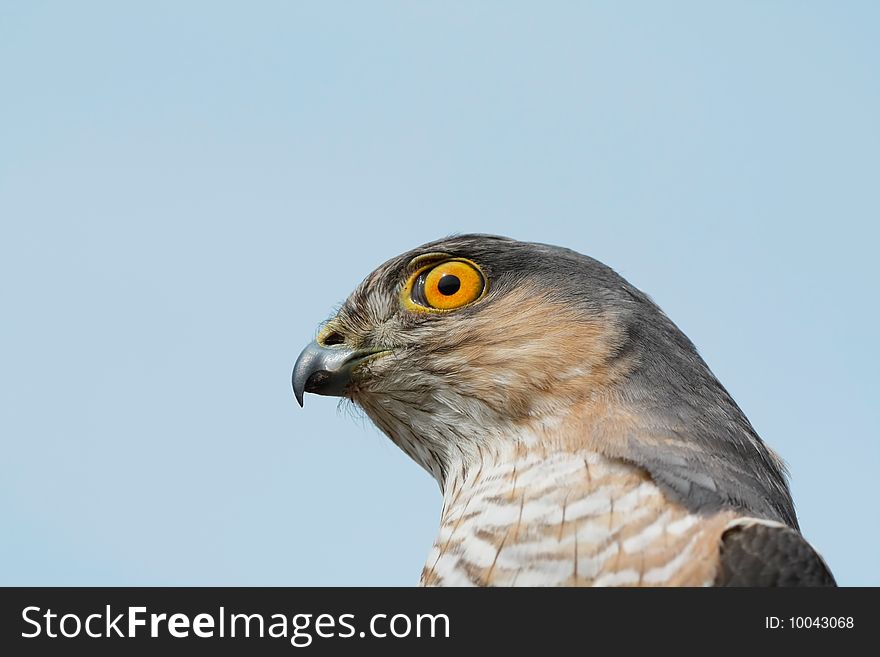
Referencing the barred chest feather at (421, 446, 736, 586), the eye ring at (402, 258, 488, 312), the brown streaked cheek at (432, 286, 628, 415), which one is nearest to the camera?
the barred chest feather at (421, 446, 736, 586)

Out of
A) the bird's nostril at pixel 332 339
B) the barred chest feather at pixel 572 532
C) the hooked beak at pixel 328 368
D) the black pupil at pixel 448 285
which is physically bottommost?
the barred chest feather at pixel 572 532

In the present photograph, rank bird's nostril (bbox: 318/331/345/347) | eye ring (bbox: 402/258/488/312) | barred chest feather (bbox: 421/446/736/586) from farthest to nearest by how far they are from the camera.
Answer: bird's nostril (bbox: 318/331/345/347)
eye ring (bbox: 402/258/488/312)
barred chest feather (bbox: 421/446/736/586)

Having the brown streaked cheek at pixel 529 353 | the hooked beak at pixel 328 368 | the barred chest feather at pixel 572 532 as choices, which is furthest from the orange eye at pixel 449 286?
the barred chest feather at pixel 572 532

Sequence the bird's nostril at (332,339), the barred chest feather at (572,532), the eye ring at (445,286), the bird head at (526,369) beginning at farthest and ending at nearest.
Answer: the bird's nostril at (332,339) < the eye ring at (445,286) < the bird head at (526,369) < the barred chest feather at (572,532)

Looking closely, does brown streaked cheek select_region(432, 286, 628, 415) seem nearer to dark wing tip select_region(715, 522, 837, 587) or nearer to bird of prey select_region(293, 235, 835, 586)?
bird of prey select_region(293, 235, 835, 586)

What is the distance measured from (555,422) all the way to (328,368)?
4.02 feet

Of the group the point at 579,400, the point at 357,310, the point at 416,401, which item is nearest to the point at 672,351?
the point at 579,400

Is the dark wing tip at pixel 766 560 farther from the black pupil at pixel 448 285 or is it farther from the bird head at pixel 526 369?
the black pupil at pixel 448 285

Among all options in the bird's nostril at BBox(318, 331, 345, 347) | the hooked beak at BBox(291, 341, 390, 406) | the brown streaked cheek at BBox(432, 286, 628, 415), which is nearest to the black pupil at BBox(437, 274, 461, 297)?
the brown streaked cheek at BBox(432, 286, 628, 415)

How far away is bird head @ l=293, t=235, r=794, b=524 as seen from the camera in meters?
4.32

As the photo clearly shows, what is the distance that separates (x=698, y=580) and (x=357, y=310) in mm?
2344

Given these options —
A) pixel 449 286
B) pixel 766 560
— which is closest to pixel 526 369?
pixel 449 286

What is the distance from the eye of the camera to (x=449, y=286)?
17.0ft

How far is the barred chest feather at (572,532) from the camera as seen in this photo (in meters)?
3.63
